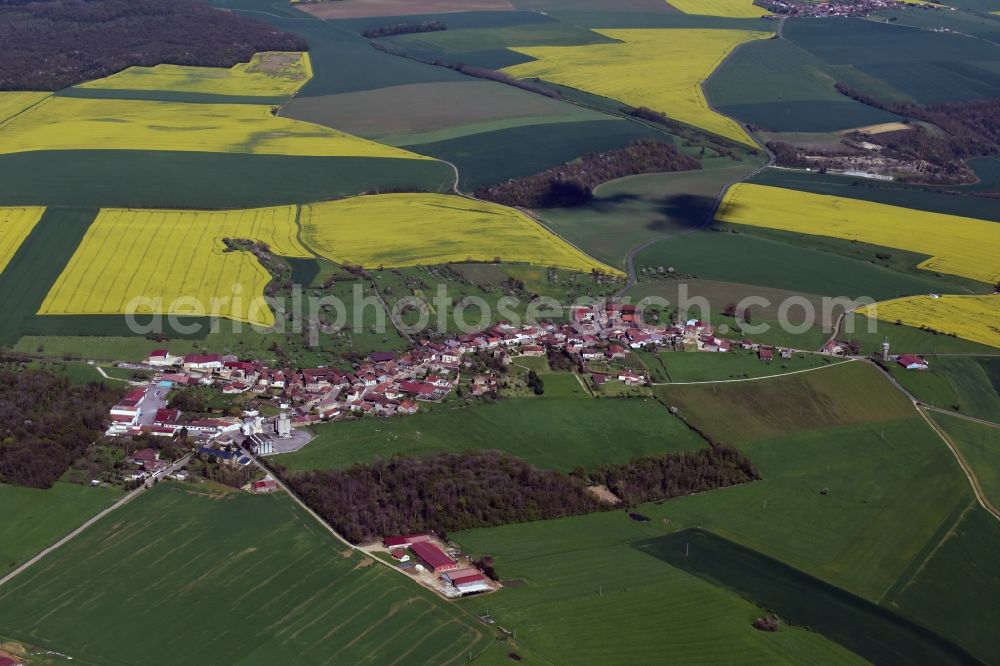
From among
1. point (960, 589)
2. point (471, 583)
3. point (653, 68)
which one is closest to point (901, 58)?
point (653, 68)

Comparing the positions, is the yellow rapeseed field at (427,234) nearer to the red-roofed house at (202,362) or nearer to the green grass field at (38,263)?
the green grass field at (38,263)

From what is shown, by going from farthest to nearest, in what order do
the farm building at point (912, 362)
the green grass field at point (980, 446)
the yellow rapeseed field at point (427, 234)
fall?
1. the yellow rapeseed field at point (427, 234)
2. the farm building at point (912, 362)
3. the green grass field at point (980, 446)

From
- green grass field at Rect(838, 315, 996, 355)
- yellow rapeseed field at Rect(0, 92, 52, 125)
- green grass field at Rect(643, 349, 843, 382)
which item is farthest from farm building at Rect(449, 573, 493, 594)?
yellow rapeseed field at Rect(0, 92, 52, 125)

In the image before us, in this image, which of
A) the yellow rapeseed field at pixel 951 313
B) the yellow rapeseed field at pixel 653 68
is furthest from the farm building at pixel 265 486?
the yellow rapeseed field at pixel 653 68

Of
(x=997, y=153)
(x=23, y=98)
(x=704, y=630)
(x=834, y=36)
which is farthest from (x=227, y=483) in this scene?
(x=834, y=36)

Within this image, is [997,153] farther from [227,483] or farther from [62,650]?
[62,650]

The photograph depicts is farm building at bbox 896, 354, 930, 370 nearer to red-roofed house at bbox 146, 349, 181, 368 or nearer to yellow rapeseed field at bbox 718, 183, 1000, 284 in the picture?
yellow rapeseed field at bbox 718, 183, 1000, 284

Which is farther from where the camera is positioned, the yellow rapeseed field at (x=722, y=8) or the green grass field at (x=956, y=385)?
the yellow rapeseed field at (x=722, y=8)

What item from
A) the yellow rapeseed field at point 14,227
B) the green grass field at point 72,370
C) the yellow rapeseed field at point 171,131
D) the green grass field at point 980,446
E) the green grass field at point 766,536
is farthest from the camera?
the yellow rapeseed field at point 171,131
